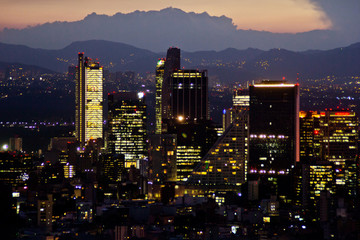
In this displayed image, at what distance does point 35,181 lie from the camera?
36.1 meters

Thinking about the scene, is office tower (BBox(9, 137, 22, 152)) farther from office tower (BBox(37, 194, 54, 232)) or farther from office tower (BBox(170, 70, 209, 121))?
office tower (BBox(37, 194, 54, 232))

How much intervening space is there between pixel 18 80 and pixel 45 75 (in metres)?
2.10

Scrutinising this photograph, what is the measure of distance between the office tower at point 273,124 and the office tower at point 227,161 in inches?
14.9

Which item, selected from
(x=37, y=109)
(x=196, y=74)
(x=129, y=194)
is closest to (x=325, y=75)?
(x=196, y=74)

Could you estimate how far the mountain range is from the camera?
4366 cm

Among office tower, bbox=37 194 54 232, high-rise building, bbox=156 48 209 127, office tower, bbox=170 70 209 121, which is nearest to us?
office tower, bbox=37 194 54 232

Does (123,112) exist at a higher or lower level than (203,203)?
higher

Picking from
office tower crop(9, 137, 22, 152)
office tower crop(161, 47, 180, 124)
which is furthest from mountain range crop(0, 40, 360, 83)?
office tower crop(9, 137, 22, 152)

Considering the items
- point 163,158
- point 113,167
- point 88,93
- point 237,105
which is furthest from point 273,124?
point 88,93

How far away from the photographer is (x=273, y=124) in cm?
3741

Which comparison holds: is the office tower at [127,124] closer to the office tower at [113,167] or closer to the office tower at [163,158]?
the office tower at [113,167]

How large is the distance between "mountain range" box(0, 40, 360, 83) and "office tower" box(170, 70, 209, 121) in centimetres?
72

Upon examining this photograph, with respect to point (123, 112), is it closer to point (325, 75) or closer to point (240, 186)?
point (325, 75)

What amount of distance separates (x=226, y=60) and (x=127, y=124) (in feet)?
19.2
